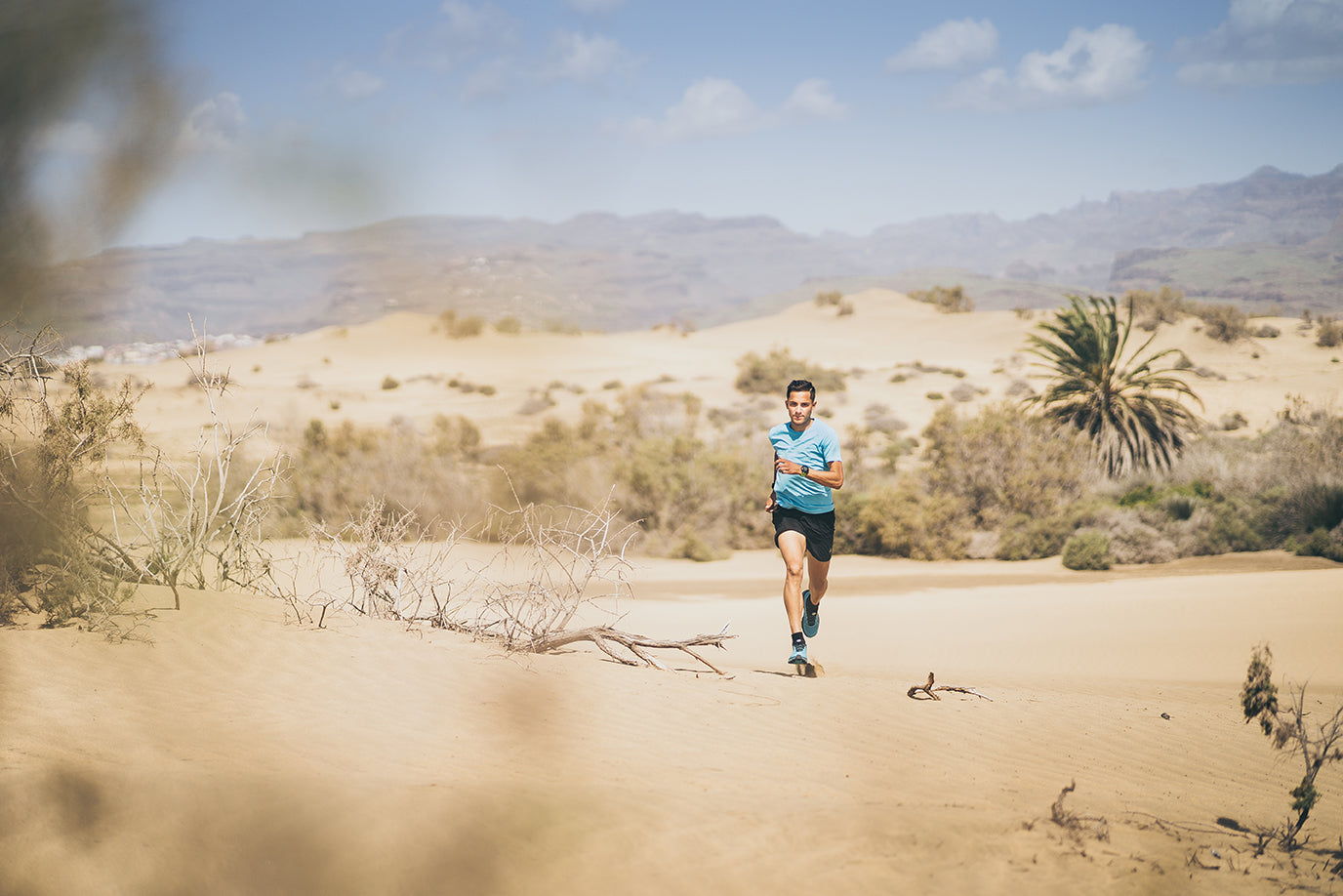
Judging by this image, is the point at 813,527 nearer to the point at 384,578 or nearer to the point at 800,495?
the point at 800,495

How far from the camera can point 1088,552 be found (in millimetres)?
12789

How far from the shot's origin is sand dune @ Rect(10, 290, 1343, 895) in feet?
10.4

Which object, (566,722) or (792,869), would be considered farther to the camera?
(566,722)

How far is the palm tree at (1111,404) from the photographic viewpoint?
16109 millimetres

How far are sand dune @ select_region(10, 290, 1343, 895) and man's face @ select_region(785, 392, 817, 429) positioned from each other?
179 centimetres

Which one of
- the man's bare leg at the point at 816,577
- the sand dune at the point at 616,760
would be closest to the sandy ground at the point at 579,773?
the sand dune at the point at 616,760

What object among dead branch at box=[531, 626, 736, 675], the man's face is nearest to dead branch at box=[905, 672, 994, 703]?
dead branch at box=[531, 626, 736, 675]

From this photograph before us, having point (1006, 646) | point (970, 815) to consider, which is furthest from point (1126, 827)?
point (1006, 646)

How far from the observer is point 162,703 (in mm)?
4508

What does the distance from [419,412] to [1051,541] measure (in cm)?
2072

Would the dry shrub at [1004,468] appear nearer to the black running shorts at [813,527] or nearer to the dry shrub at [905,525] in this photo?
the dry shrub at [905,525]

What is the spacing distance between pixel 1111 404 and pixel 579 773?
15029 mm

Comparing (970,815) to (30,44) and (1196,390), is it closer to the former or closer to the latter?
(30,44)

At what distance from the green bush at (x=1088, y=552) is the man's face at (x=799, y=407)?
806 cm
